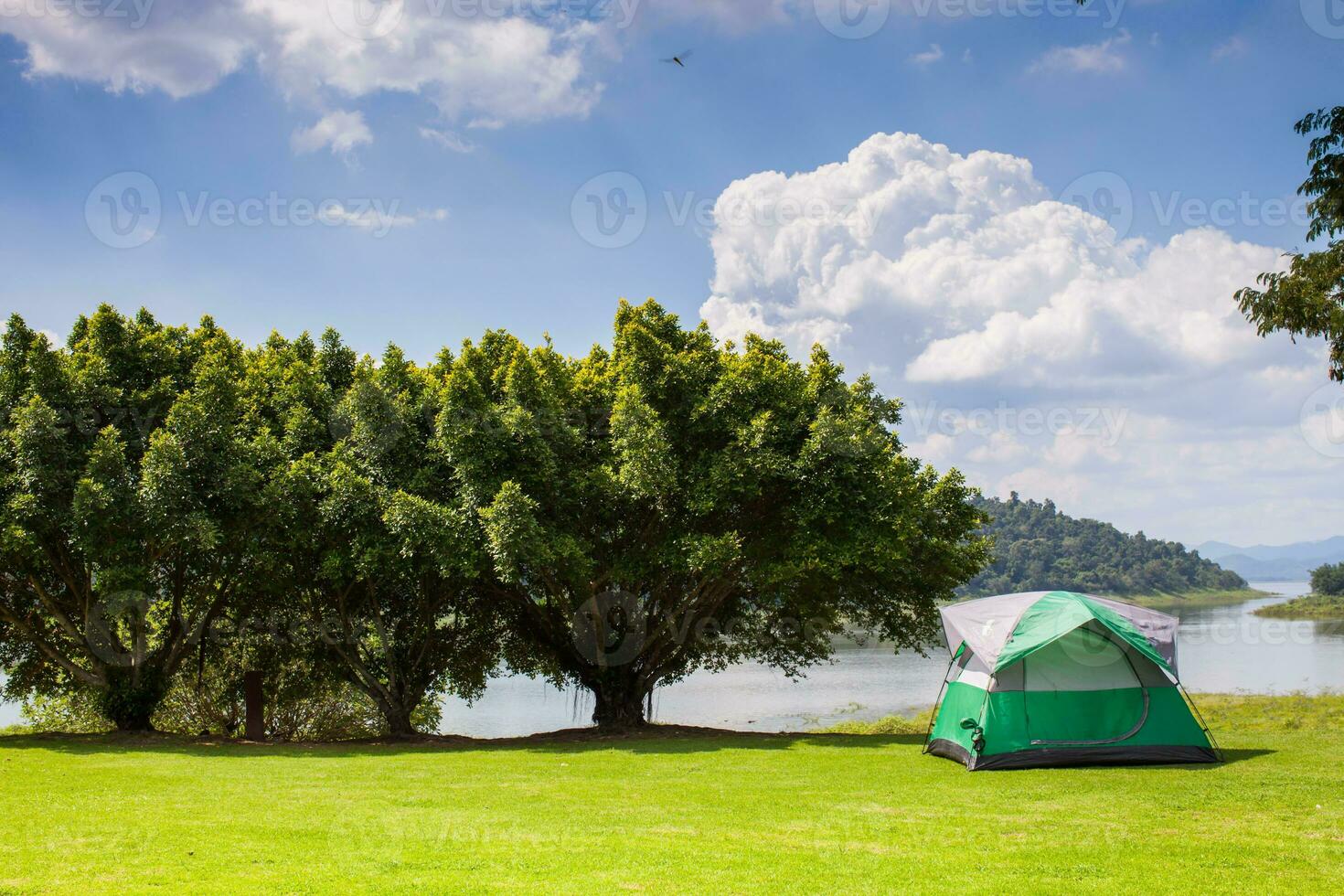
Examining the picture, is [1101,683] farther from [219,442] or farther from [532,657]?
→ [219,442]

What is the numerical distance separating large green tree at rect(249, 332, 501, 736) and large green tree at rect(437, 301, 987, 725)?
35.4 inches

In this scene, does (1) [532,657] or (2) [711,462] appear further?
(1) [532,657]

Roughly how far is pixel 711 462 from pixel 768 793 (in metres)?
9.61

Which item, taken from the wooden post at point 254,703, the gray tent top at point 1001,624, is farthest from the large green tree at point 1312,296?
the wooden post at point 254,703

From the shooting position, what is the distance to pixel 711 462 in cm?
2203

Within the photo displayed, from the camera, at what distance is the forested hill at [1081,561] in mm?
150500

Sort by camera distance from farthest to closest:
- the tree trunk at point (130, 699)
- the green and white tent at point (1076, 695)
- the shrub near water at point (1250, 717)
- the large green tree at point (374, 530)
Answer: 1. the shrub near water at point (1250, 717)
2. the tree trunk at point (130, 699)
3. the large green tree at point (374, 530)
4. the green and white tent at point (1076, 695)

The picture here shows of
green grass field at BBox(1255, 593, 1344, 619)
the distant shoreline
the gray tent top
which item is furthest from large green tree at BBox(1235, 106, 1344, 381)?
the distant shoreline

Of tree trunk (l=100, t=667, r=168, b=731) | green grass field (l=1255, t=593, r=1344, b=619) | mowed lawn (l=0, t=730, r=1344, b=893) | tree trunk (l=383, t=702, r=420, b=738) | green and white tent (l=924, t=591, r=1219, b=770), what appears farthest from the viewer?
green grass field (l=1255, t=593, r=1344, b=619)

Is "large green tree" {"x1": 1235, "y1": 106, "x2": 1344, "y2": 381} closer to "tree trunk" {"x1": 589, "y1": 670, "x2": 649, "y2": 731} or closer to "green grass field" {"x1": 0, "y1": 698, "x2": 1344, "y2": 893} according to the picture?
"green grass field" {"x1": 0, "y1": 698, "x2": 1344, "y2": 893}

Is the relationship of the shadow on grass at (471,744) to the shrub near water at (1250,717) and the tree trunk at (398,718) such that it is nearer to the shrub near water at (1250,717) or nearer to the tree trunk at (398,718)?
the tree trunk at (398,718)

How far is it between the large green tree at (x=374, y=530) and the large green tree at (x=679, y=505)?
0.90 meters

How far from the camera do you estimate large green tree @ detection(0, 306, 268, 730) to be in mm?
20094

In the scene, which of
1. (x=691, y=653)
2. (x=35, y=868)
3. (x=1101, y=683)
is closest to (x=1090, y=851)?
(x=1101, y=683)
